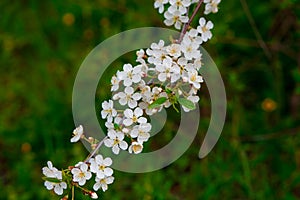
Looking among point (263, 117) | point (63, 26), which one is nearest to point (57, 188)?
point (263, 117)

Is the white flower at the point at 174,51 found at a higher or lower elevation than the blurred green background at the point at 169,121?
lower

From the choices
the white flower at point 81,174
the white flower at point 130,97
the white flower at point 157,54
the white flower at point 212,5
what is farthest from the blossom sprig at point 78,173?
the white flower at point 212,5

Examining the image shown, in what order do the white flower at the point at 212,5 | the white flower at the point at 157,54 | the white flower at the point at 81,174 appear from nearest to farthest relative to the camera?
the white flower at the point at 81,174
the white flower at the point at 157,54
the white flower at the point at 212,5

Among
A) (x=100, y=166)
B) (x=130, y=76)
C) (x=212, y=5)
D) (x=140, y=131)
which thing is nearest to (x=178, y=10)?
(x=212, y=5)

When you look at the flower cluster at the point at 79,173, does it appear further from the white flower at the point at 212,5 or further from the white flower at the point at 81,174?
the white flower at the point at 212,5

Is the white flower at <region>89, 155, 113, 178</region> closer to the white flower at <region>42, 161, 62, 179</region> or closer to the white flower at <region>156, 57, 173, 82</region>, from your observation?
the white flower at <region>42, 161, 62, 179</region>

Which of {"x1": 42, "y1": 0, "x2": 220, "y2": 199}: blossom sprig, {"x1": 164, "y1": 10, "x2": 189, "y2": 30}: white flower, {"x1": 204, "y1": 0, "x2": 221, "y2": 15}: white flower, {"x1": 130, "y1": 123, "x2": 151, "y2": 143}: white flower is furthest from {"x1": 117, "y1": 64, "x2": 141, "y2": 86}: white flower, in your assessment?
{"x1": 204, "y1": 0, "x2": 221, "y2": 15}: white flower

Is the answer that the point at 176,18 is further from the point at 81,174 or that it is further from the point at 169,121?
the point at 169,121
